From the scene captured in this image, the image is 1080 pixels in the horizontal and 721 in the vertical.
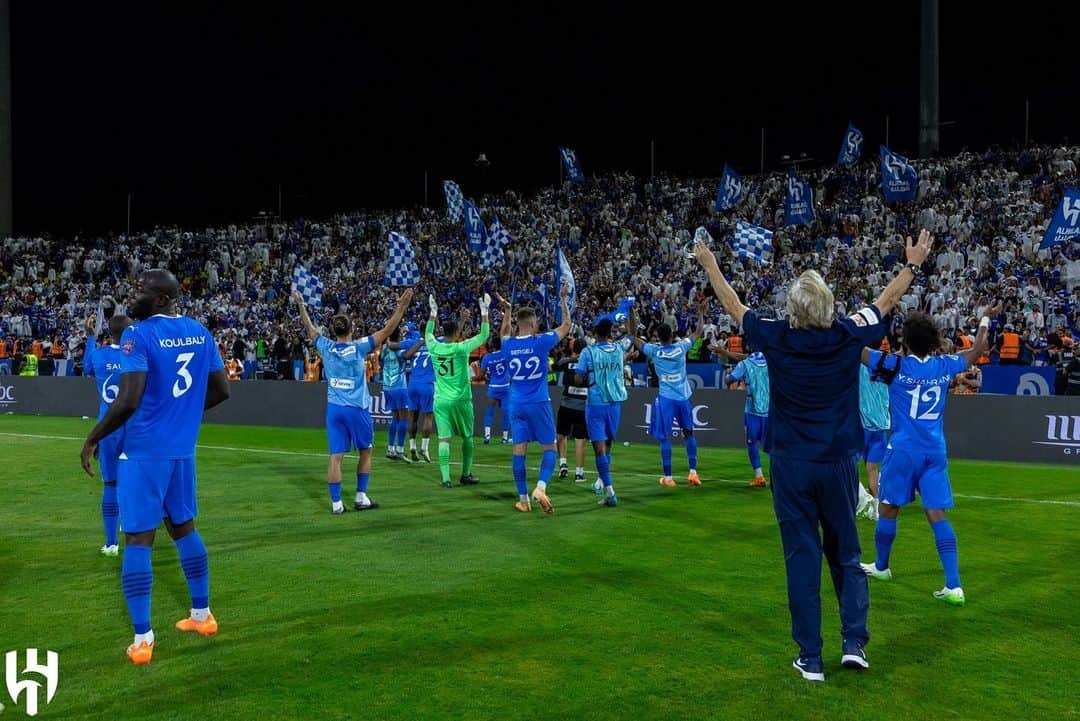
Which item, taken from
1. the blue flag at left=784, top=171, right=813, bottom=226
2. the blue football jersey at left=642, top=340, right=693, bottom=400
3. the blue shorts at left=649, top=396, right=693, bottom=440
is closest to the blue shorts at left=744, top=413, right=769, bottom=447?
the blue shorts at left=649, top=396, right=693, bottom=440

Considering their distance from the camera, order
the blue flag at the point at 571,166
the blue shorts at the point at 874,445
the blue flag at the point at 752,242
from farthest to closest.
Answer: the blue flag at the point at 571,166 < the blue flag at the point at 752,242 < the blue shorts at the point at 874,445

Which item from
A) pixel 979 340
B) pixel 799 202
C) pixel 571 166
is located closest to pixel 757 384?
pixel 979 340

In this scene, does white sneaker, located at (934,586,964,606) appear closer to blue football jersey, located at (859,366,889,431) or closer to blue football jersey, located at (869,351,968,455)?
blue football jersey, located at (869,351,968,455)

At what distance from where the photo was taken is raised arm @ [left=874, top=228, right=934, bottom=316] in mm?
5016

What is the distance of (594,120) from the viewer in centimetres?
5538

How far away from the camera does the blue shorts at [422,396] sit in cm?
1633

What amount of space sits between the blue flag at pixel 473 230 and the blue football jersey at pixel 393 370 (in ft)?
57.5

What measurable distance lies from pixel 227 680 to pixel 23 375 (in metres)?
30.0

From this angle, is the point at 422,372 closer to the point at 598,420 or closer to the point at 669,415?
the point at 669,415

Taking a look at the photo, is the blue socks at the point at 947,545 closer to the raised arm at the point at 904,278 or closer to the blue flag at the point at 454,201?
the raised arm at the point at 904,278

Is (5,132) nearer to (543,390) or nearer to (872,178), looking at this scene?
(872,178)

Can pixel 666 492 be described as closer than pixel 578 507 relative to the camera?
No

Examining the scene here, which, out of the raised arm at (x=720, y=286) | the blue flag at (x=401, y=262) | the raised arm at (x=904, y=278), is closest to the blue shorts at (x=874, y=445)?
the raised arm at (x=904, y=278)

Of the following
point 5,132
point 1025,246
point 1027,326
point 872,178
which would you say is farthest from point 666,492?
point 5,132
